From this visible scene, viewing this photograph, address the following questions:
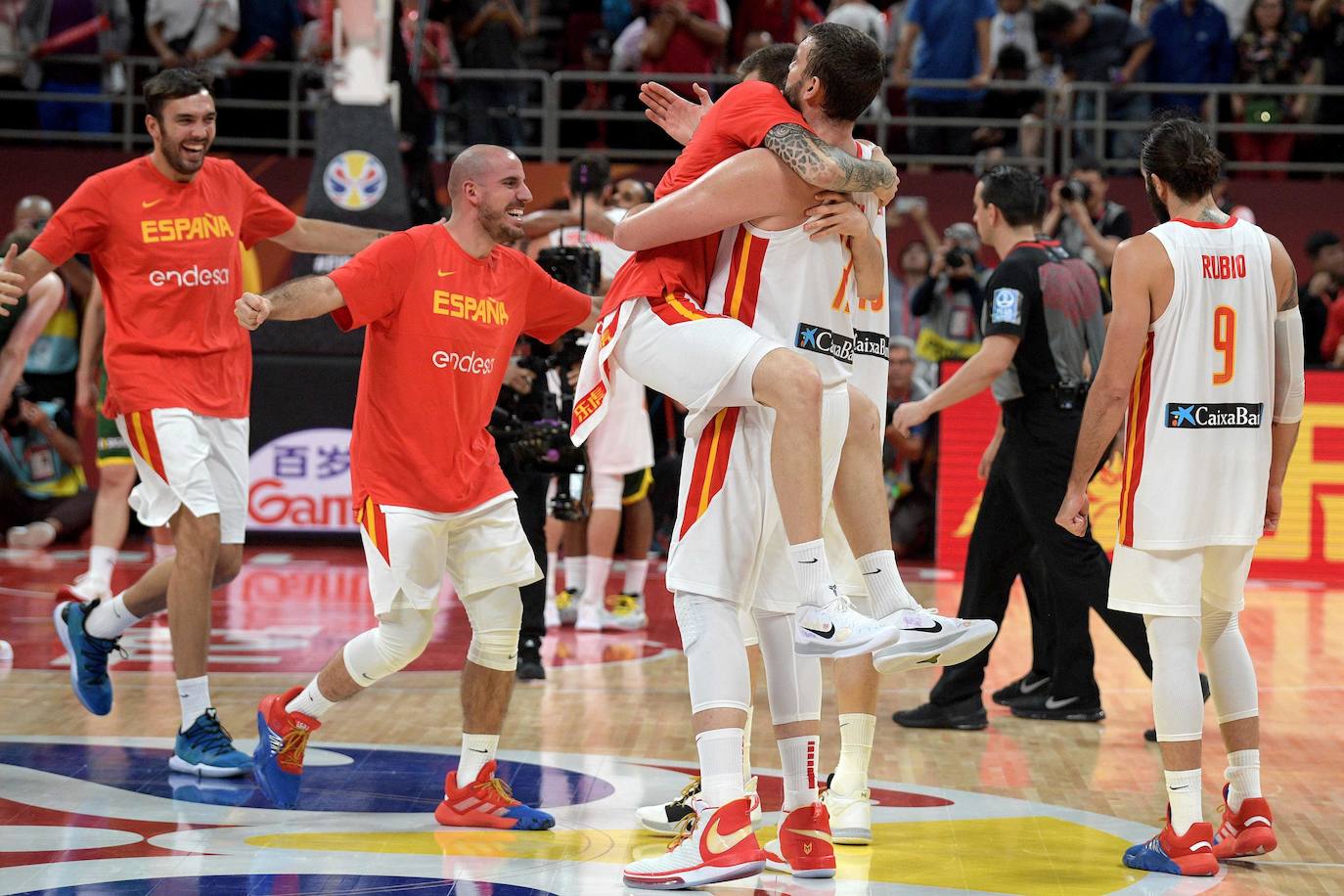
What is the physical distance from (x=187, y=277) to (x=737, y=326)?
2544 millimetres

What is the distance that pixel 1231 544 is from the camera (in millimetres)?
4824

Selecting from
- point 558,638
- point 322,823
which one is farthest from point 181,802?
point 558,638

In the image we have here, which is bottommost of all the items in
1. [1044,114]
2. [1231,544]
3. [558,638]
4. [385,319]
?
[558,638]

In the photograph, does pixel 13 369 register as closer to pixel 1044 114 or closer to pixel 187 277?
pixel 187 277

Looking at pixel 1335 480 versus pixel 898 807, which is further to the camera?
pixel 1335 480

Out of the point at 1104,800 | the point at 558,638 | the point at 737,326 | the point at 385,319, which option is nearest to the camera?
the point at 737,326

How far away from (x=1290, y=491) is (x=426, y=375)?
26.7ft

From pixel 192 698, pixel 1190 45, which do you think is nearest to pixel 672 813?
pixel 192 698

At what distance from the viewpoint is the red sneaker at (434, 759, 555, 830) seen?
499cm

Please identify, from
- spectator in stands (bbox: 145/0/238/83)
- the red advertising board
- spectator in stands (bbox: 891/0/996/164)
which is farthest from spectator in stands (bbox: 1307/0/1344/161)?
spectator in stands (bbox: 145/0/238/83)

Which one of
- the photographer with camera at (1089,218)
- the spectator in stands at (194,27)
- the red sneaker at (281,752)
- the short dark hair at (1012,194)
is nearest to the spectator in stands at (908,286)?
the photographer with camera at (1089,218)

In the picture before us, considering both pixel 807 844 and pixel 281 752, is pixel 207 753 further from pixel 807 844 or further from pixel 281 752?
pixel 807 844

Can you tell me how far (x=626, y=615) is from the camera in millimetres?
9078

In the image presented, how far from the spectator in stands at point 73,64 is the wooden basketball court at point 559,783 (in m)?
7.08
